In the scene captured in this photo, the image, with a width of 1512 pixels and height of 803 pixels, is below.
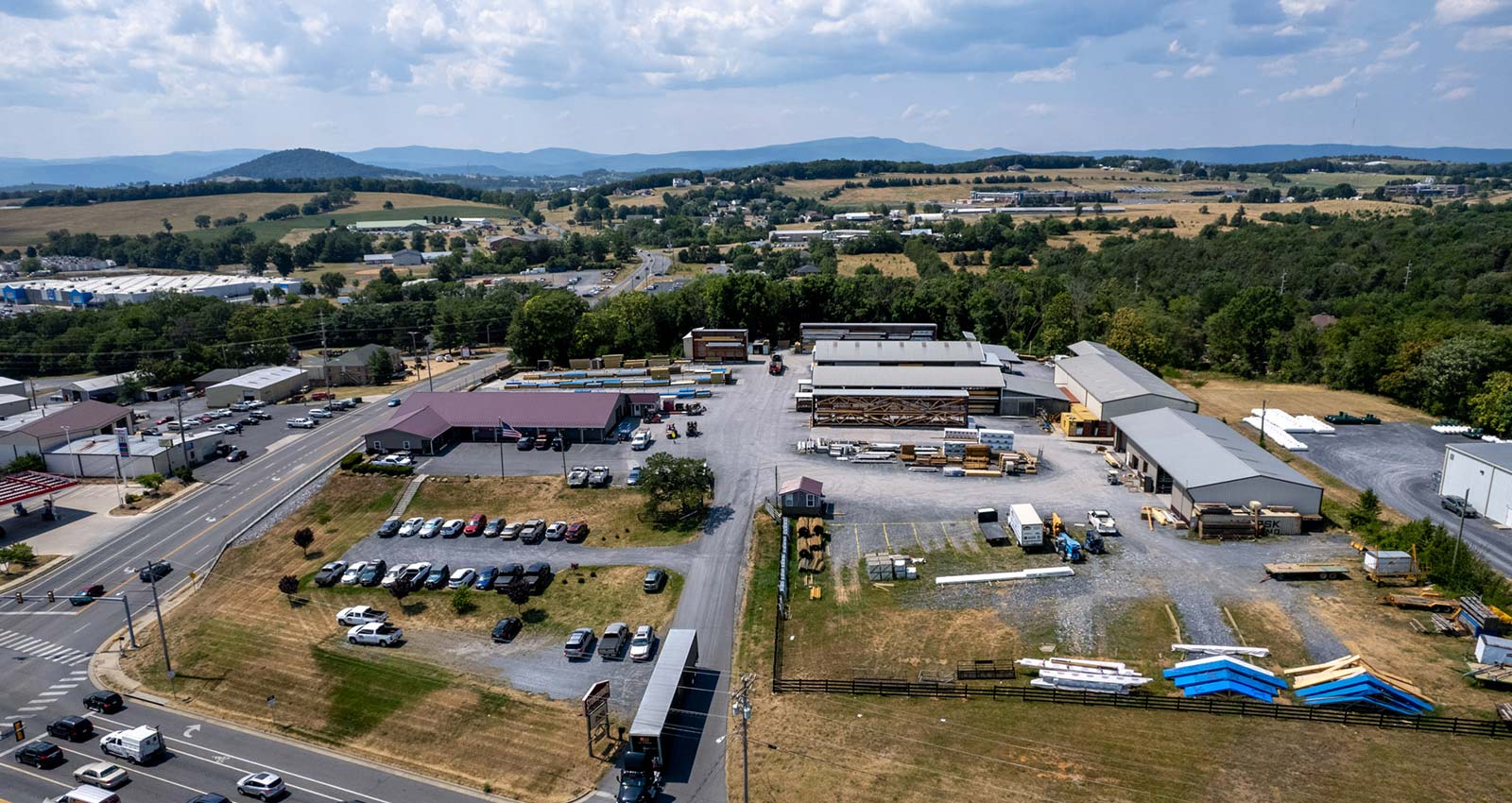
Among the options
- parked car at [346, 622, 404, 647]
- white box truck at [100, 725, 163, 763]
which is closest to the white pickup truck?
parked car at [346, 622, 404, 647]

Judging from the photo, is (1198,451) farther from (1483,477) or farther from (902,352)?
(902,352)

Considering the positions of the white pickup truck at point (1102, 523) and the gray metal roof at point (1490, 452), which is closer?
the white pickup truck at point (1102, 523)

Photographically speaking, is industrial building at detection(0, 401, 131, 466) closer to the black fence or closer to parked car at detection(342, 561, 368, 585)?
parked car at detection(342, 561, 368, 585)

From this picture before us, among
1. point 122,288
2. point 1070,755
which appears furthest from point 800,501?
point 122,288

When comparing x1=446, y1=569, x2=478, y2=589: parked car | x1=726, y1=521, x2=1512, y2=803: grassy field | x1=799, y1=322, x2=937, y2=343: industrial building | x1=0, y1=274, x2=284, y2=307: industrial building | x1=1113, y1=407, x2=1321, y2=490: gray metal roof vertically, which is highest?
x1=0, y1=274, x2=284, y2=307: industrial building

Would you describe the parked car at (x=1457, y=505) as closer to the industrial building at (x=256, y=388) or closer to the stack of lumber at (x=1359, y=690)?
the stack of lumber at (x=1359, y=690)

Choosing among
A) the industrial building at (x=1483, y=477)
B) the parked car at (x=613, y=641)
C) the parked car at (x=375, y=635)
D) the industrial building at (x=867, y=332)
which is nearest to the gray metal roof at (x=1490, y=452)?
the industrial building at (x=1483, y=477)

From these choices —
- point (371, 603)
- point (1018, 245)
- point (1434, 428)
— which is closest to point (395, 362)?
point (371, 603)

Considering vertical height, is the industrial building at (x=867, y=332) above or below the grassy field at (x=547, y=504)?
above
